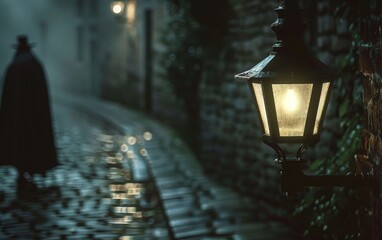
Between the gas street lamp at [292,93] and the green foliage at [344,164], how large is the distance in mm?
1314

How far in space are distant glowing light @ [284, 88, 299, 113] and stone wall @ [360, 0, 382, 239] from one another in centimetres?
47

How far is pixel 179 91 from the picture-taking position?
1270 centimetres

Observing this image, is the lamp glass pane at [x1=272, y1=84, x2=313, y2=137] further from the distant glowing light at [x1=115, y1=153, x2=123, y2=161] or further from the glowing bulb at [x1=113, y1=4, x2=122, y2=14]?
the glowing bulb at [x1=113, y1=4, x2=122, y2=14]

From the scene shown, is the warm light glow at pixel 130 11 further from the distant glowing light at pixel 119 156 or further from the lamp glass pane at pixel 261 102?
the lamp glass pane at pixel 261 102

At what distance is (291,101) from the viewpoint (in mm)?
3502

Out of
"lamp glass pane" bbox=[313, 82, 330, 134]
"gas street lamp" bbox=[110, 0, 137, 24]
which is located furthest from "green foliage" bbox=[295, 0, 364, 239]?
"gas street lamp" bbox=[110, 0, 137, 24]

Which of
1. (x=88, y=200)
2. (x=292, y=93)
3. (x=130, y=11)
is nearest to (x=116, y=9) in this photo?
(x=130, y=11)

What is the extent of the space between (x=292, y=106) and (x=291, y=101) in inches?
0.9

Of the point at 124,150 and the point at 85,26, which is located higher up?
the point at 85,26

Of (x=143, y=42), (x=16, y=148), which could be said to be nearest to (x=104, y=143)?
(x=16, y=148)

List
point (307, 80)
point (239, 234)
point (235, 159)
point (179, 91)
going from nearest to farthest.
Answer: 1. point (307, 80)
2. point (239, 234)
3. point (235, 159)
4. point (179, 91)

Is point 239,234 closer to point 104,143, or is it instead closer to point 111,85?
point 104,143

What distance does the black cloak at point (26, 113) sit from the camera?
1012 cm

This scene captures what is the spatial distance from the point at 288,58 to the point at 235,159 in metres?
5.62
